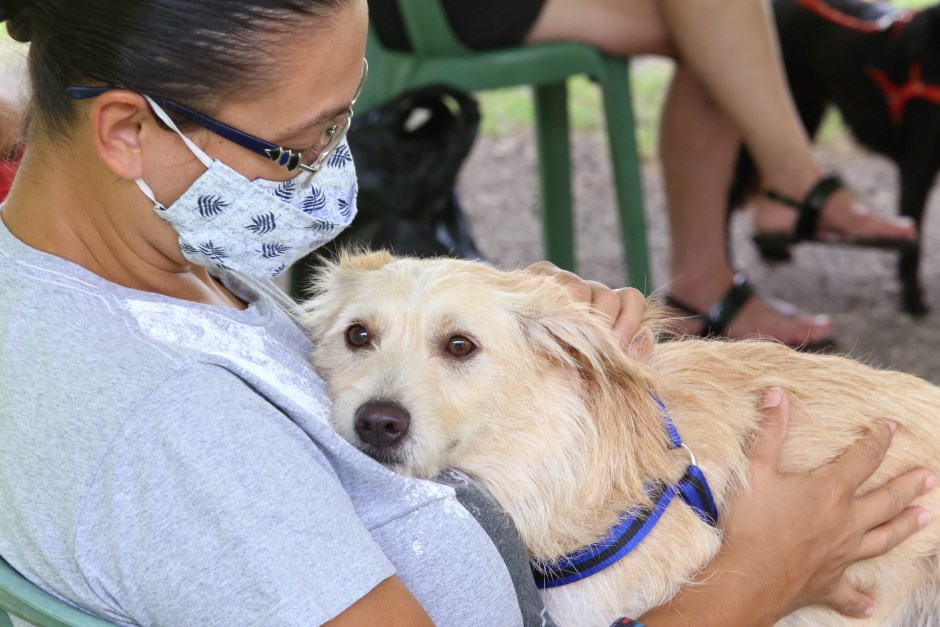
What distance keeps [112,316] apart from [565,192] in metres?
3.24

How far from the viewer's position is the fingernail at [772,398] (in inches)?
72.2

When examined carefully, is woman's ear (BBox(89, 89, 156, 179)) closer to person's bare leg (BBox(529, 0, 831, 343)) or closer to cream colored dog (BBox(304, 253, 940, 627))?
cream colored dog (BBox(304, 253, 940, 627))

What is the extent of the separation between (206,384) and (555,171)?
3263 millimetres

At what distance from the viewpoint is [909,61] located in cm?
475

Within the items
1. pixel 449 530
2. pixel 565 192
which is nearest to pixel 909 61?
pixel 565 192

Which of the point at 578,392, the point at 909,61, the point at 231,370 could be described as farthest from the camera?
the point at 909,61

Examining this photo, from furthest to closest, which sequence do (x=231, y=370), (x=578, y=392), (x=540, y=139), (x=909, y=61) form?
(x=909, y=61), (x=540, y=139), (x=578, y=392), (x=231, y=370)

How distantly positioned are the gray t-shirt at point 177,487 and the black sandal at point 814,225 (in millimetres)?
2745

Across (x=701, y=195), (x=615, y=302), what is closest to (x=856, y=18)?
(x=701, y=195)

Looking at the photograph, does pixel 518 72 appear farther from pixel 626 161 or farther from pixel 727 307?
pixel 727 307

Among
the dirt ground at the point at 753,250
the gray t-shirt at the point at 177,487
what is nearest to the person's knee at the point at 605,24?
the dirt ground at the point at 753,250

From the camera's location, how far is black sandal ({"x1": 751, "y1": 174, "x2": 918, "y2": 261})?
12.4 feet

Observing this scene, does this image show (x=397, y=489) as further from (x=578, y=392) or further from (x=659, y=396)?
(x=659, y=396)

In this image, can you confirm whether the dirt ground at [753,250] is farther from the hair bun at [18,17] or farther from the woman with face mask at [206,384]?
the hair bun at [18,17]
